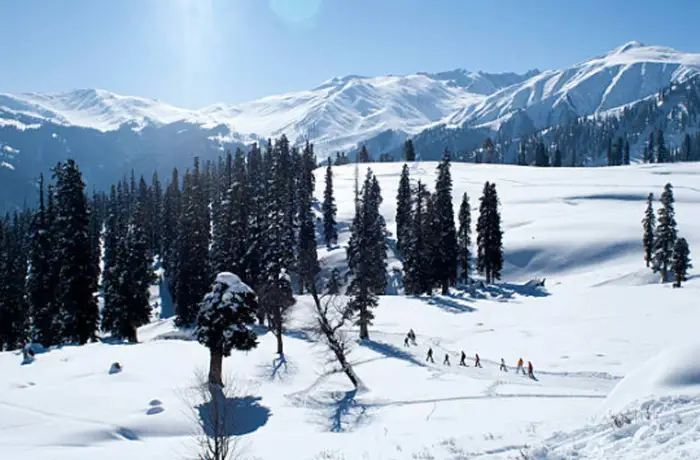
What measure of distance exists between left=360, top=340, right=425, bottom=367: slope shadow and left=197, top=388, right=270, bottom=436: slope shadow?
14695mm

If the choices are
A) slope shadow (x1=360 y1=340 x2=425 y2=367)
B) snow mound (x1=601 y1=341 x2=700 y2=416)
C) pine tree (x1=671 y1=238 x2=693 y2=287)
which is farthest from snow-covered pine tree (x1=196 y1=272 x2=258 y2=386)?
pine tree (x1=671 y1=238 x2=693 y2=287)

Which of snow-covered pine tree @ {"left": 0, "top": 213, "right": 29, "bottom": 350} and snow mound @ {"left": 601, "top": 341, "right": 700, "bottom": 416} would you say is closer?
snow mound @ {"left": 601, "top": 341, "right": 700, "bottom": 416}

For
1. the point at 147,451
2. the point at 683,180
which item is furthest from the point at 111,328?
the point at 683,180

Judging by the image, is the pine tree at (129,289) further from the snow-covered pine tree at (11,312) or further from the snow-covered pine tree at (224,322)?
the snow-covered pine tree at (224,322)

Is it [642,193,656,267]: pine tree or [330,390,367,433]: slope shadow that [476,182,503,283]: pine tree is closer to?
[642,193,656,267]: pine tree

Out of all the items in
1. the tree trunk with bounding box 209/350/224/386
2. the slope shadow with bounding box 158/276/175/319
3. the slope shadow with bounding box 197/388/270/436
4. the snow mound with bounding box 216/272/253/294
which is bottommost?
the slope shadow with bounding box 158/276/175/319

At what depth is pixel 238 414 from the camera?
27.6 m

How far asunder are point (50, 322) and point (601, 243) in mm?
78031

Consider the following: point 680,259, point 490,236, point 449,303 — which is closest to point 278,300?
point 449,303

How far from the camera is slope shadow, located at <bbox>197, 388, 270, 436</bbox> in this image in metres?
25.0

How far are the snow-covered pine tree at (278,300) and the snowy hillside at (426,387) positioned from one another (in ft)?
6.58

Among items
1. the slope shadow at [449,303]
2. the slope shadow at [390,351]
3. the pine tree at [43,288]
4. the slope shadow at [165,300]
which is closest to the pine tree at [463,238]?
the slope shadow at [449,303]

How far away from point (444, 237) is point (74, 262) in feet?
146

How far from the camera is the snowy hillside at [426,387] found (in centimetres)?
1557
